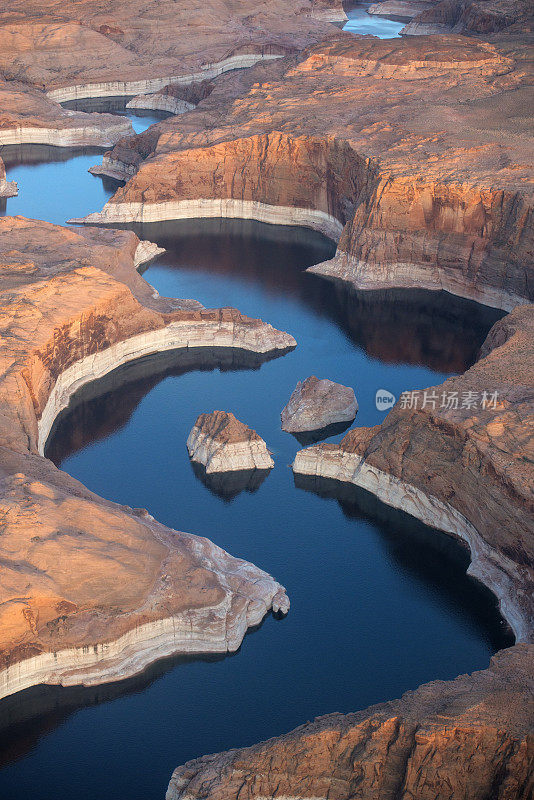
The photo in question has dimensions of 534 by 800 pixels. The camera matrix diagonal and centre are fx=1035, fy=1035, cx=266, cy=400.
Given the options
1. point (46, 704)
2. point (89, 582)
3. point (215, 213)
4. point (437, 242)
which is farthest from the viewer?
point (215, 213)

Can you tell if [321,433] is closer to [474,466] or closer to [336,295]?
[474,466]

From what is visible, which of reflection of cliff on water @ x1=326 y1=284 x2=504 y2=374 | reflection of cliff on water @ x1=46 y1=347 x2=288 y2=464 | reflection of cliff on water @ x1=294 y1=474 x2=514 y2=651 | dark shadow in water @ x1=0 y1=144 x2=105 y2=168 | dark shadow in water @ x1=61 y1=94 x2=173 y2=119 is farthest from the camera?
dark shadow in water @ x1=61 y1=94 x2=173 y2=119

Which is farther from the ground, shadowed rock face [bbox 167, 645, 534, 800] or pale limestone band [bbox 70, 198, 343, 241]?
shadowed rock face [bbox 167, 645, 534, 800]

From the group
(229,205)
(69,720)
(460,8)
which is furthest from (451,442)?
(460,8)

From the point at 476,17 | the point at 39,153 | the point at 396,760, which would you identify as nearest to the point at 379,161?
the point at 39,153

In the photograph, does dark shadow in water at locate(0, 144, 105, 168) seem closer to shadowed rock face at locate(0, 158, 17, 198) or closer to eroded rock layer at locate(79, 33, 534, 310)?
shadowed rock face at locate(0, 158, 17, 198)

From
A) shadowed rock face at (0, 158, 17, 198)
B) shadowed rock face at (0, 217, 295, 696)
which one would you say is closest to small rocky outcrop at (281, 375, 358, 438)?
shadowed rock face at (0, 217, 295, 696)

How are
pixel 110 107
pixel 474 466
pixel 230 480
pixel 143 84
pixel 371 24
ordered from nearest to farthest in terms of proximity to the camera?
pixel 474 466 < pixel 230 480 < pixel 110 107 < pixel 143 84 < pixel 371 24
